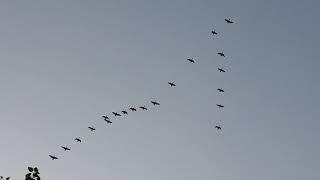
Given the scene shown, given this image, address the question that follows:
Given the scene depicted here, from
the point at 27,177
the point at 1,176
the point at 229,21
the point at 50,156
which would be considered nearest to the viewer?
the point at 27,177

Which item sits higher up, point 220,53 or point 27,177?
point 220,53

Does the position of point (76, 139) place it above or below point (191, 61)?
below

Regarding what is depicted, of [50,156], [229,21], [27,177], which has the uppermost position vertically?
[229,21]

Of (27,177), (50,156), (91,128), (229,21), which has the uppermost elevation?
(229,21)

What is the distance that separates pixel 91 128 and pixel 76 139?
603cm

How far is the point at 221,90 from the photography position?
4429 inches

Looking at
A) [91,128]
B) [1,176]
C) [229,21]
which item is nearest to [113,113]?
[91,128]

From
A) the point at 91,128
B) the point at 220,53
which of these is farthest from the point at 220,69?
the point at 91,128

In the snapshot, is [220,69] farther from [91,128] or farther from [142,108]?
[91,128]

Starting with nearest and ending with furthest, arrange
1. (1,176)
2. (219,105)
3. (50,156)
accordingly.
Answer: (1,176), (50,156), (219,105)

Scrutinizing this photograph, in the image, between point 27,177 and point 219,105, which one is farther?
point 219,105

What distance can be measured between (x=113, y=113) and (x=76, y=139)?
10.2 m

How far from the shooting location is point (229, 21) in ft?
352

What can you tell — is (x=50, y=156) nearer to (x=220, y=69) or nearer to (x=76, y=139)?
(x=76, y=139)
